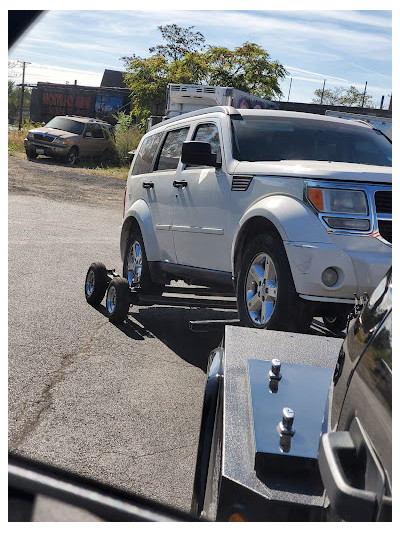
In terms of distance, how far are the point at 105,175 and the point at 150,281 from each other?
20.3 m

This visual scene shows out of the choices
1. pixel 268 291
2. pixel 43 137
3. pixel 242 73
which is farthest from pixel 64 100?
pixel 268 291

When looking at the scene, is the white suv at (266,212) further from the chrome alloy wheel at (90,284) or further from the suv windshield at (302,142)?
the chrome alloy wheel at (90,284)

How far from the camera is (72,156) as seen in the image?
3014 cm

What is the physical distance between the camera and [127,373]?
18.3 feet

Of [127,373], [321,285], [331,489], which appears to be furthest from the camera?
[127,373]

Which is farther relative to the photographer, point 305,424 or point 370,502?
point 305,424

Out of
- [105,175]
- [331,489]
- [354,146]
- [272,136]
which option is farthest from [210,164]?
[105,175]

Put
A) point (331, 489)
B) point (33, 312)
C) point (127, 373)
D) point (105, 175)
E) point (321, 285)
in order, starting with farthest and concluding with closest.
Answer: point (105, 175) → point (33, 312) → point (127, 373) → point (321, 285) → point (331, 489)

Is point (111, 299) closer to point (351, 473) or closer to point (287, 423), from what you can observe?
point (287, 423)

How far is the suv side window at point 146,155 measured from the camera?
26.2 ft

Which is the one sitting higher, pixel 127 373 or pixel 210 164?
pixel 210 164

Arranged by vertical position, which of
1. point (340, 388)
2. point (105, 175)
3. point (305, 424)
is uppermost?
point (340, 388)

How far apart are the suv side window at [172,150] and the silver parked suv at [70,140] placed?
2243cm

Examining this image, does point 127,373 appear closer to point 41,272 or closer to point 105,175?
point 41,272
